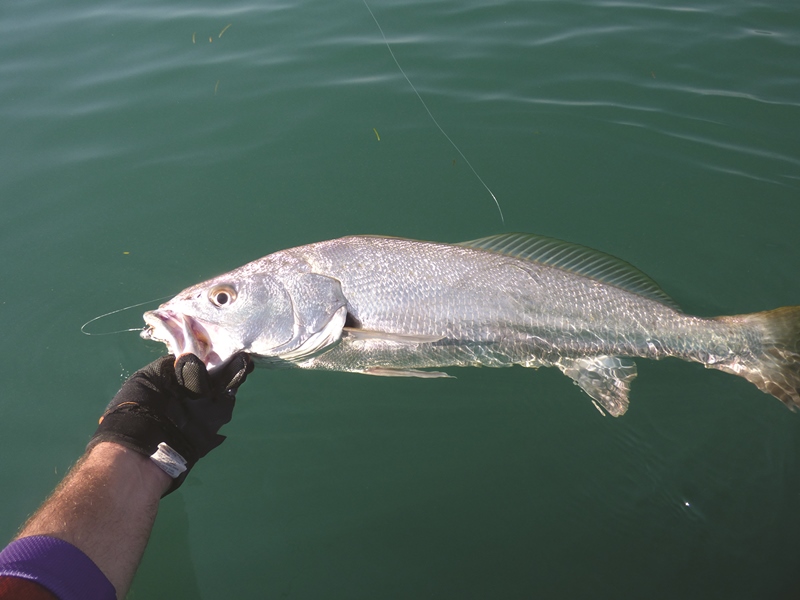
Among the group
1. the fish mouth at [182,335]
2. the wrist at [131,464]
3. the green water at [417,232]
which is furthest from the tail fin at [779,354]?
the wrist at [131,464]

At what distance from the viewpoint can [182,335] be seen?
10.6ft

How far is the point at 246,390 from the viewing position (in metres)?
4.04

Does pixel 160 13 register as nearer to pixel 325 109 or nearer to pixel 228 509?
pixel 325 109

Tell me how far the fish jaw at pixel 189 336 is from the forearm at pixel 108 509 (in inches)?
26.1

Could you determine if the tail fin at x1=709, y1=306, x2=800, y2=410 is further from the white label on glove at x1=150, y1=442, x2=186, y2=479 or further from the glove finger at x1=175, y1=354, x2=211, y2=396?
the white label on glove at x1=150, y1=442, x2=186, y2=479

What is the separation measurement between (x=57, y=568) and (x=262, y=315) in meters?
1.62

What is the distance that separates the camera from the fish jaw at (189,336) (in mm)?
3209

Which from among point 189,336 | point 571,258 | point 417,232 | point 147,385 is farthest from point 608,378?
point 147,385

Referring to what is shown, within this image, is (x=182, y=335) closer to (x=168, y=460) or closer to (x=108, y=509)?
(x=168, y=460)

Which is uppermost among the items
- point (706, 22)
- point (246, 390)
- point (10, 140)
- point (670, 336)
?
point (706, 22)

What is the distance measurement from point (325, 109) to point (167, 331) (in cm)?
384

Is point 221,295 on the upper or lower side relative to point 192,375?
upper

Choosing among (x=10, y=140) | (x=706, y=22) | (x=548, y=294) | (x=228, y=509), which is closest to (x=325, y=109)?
(x=10, y=140)

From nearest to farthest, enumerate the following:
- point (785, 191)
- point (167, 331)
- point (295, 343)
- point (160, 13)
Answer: point (167, 331) → point (295, 343) → point (785, 191) → point (160, 13)
